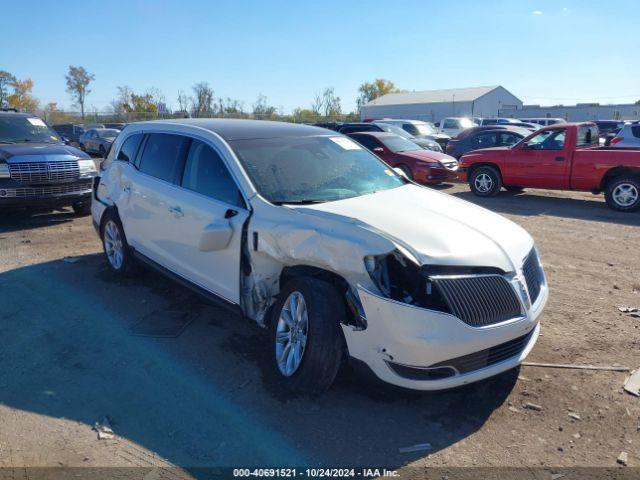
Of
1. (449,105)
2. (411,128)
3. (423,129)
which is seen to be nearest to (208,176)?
(411,128)

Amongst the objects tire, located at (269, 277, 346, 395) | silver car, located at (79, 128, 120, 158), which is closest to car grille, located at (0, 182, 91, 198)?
tire, located at (269, 277, 346, 395)

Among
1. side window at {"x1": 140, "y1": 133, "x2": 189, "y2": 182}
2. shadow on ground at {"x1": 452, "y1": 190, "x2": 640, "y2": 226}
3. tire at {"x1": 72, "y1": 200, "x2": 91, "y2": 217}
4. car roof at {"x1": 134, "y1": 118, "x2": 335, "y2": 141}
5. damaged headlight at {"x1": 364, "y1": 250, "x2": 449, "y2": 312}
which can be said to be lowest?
shadow on ground at {"x1": 452, "y1": 190, "x2": 640, "y2": 226}

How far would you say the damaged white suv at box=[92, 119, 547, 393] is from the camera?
3.21 metres

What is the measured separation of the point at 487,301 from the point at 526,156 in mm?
9602

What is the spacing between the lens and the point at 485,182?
1259cm

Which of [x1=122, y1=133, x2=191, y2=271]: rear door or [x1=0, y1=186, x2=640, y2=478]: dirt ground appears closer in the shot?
[x1=0, y1=186, x2=640, y2=478]: dirt ground

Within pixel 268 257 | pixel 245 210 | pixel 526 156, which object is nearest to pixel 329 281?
pixel 268 257

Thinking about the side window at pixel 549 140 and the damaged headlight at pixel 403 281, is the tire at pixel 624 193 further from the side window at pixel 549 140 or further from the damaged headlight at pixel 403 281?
the damaged headlight at pixel 403 281

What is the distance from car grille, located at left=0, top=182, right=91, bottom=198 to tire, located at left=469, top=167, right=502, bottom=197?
339 inches

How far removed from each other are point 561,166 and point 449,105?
168 feet

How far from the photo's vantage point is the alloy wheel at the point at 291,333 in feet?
11.8

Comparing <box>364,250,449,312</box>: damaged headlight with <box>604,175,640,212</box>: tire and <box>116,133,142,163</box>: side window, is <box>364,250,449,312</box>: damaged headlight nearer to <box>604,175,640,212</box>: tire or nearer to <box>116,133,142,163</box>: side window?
<box>116,133,142,163</box>: side window

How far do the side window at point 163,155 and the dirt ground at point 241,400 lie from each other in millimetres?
1321

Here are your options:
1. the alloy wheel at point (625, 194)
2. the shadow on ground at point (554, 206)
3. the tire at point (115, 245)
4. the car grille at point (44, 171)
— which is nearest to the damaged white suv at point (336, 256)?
the tire at point (115, 245)
